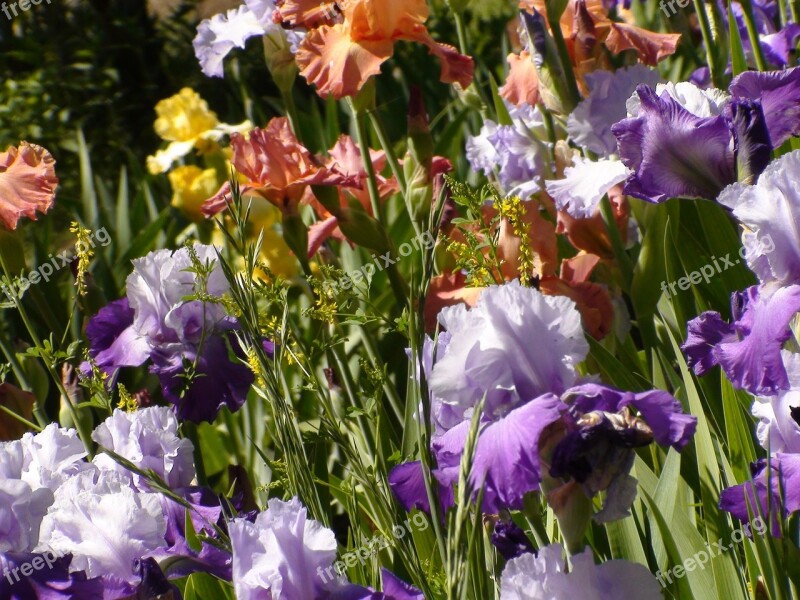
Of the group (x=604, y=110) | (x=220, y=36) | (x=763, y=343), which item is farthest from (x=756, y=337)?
(x=220, y=36)

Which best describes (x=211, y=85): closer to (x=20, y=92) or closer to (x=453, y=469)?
(x=20, y=92)

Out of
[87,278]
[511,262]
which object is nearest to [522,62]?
[511,262]

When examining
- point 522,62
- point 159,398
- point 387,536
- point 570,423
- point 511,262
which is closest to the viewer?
point 570,423

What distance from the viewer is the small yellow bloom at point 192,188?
7.43 ft

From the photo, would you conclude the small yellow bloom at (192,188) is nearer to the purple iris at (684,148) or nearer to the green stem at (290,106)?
the green stem at (290,106)

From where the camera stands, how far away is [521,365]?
66 centimetres

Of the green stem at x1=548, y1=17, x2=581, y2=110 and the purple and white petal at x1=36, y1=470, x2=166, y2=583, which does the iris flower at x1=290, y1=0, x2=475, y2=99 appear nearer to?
the green stem at x1=548, y1=17, x2=581, y2=110

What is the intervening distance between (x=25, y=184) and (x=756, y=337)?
1.07 meters

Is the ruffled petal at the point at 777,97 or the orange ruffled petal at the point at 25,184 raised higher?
the orange ruffled petal at the point at 25,184

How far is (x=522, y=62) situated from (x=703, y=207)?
1.20ft

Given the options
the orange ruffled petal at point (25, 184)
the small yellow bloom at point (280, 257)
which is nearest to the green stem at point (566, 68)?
the orange ruffled petal at point (25, 184)

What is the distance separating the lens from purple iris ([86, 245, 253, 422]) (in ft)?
3.82

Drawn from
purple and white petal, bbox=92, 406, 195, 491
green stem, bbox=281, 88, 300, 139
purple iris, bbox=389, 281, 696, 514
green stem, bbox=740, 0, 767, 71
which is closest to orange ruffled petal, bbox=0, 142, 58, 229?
green stem, bbox=281, 88, 300, 139

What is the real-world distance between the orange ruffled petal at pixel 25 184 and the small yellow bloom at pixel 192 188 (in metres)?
0.78
